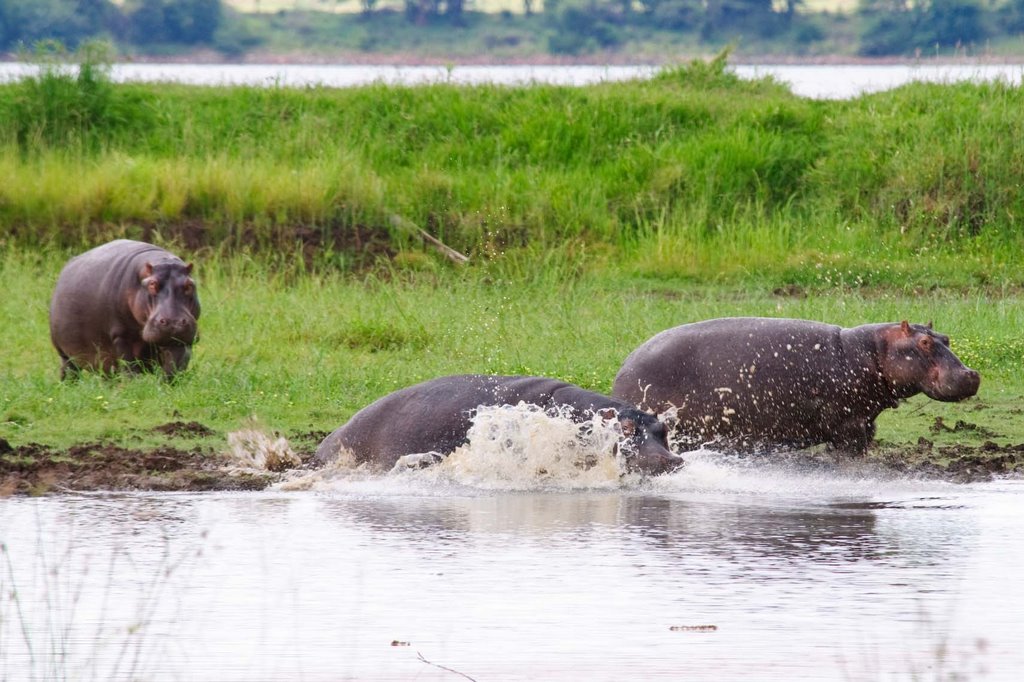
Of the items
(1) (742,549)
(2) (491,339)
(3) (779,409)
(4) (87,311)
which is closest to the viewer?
(1) (742,549)

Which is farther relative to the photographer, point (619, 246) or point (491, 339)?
point (619, 246)

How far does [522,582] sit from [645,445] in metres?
1.79

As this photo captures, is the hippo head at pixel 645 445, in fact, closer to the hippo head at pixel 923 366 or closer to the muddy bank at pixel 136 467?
the hippo head at pixel 923 366

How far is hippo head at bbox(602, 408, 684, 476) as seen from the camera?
7.11m

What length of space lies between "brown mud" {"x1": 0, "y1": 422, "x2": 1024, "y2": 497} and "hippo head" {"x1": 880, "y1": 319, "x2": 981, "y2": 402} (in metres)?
0.33

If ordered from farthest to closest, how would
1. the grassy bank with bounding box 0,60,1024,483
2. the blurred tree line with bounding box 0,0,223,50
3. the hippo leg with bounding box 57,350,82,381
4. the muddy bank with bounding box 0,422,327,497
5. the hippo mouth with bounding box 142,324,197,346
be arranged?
the blurred tree line with bounding box 0,0,223,50 → the grassy bank with bounding box 0,60,1024,483 → the hippo leg with bounding box 57,350,82,381 → the hippo mouth with bounding box 142,324,197,346 → the muddy bank with bounding box 0,422,327,497

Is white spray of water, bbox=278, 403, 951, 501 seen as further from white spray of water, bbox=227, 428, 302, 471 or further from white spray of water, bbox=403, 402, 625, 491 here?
white spray of water, bbox=227, 428, 302, 471

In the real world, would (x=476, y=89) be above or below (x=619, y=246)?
above

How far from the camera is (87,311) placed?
970 cm

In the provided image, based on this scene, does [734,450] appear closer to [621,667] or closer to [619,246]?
[621,667]

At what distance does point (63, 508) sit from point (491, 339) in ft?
Answer: 14.2

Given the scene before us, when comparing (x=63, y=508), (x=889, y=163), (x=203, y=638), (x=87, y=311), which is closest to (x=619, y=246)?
(x=889, y=163)

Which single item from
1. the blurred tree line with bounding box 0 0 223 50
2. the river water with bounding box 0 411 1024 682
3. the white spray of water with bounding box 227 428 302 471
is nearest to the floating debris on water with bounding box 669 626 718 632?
the river water with bounding box 0 411 1024 682

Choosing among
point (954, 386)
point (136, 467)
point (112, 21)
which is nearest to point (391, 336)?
point (136, 467)
